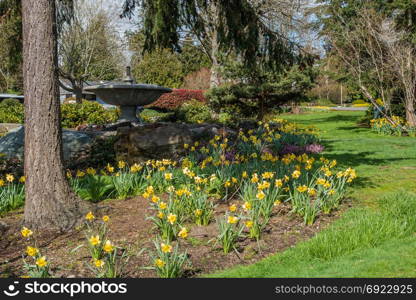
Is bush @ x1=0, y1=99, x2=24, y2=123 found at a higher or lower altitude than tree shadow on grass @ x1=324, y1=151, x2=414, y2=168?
higher

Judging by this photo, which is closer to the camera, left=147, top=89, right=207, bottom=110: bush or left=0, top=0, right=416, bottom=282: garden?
left=0, top=0, right=416, bottom=282: garden

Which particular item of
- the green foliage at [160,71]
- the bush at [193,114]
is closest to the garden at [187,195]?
the bush at [193,114]

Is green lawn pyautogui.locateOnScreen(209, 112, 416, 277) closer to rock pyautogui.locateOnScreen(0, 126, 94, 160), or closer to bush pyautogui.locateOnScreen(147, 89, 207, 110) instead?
rock pyautogui.locateOnScreen(0, 126, 94, 160)

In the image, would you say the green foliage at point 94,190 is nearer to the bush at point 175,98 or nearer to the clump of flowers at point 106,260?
the clump of flowers at point 106,260

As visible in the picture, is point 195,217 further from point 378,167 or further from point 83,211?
point 378,167

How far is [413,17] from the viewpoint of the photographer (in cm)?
1367

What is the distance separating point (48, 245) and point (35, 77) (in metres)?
1.55

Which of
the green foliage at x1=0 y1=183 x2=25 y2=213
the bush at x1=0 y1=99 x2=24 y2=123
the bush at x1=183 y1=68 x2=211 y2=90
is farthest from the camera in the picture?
the bush at x1=183 y1=68 x2=211 y2=90

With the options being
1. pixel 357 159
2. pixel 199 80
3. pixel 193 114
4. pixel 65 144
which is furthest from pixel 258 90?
pixel 199 80

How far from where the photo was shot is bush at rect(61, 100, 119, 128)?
52.8ft

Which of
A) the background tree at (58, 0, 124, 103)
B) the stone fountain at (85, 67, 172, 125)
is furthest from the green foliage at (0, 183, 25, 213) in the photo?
the background tree at (58, 0, 124, 103)

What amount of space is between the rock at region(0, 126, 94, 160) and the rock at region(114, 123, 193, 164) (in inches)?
38.8

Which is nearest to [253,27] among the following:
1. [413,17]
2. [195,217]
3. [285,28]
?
[195,217]

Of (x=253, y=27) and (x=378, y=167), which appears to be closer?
(x=253, y=27)
